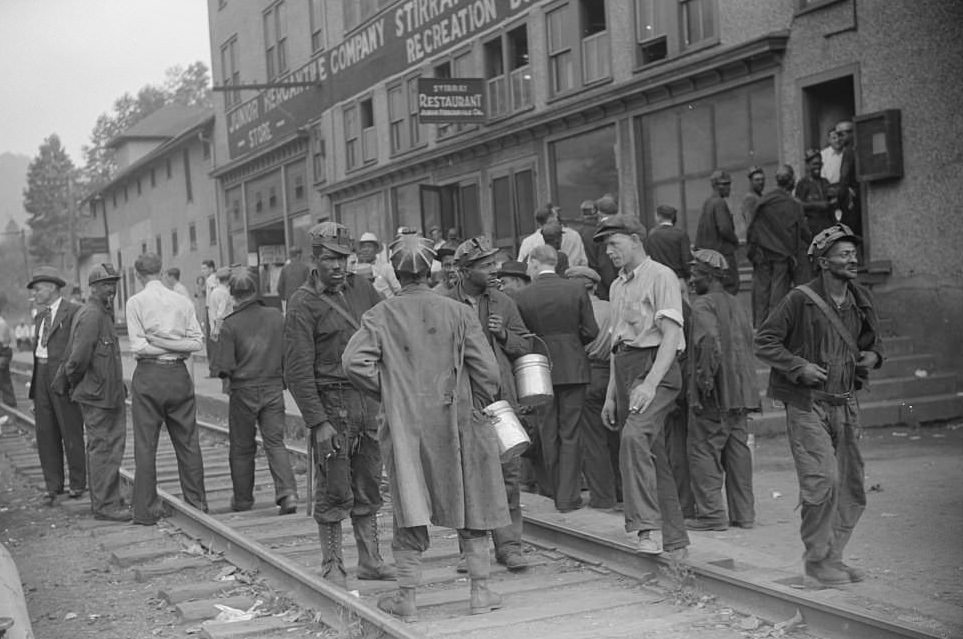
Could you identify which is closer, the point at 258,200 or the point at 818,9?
the point at 818,9

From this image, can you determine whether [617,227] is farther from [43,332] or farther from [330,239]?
[43,332]

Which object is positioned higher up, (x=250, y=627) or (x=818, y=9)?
(x=818, y=9)

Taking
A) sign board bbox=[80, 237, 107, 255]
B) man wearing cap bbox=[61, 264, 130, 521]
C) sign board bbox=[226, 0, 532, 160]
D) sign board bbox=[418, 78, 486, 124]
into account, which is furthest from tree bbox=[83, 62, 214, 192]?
man wearing cap bbox=[61, 264, 130, 521]

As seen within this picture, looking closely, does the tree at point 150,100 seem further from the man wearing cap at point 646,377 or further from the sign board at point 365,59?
the man wearing cap at point 646,377

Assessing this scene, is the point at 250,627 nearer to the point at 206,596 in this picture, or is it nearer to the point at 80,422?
the point at 206,596

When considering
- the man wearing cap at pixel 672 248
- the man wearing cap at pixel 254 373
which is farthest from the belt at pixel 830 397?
the man wearing cap at pixel 672 248

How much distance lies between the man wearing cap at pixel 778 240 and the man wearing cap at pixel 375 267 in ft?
14.1

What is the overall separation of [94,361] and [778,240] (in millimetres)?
7926

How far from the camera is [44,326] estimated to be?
12.7 metres

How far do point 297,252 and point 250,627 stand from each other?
12.6m

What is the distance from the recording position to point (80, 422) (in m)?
12.5

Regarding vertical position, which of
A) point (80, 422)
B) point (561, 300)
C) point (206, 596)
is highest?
point (561, 300)

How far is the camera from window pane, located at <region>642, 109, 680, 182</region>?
69.7 feet

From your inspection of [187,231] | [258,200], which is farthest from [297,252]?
[187,231]
